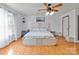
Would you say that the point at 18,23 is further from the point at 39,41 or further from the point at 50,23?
the point at 39,41

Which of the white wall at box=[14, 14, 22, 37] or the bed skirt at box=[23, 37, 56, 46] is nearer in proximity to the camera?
the white wall at box=[14, 14, 22, 37]

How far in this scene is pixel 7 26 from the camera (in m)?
4.66

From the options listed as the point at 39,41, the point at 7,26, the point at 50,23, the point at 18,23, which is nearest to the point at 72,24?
the point at 50,23

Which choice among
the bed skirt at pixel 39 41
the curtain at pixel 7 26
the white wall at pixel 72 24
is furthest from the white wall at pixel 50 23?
the white wall at pixel 72 24

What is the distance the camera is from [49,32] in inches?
171

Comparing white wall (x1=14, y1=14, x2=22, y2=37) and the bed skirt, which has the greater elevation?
white wall (x1=14, y1=14, x2=22, y2=37)

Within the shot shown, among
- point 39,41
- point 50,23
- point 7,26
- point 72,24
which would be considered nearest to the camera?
point 50,23

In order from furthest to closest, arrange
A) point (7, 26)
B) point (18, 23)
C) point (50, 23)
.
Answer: point (7, 26) → point (50, 23) → point (18, 23)

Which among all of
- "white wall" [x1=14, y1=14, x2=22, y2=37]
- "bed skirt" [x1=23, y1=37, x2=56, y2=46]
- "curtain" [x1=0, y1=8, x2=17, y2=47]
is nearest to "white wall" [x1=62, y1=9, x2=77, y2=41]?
"bed skirt" [x1=23, y1=37, x2=56, y2=46]

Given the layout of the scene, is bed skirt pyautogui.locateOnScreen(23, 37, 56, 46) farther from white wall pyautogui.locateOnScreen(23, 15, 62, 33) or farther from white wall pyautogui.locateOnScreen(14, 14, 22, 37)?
white wall pyautogui.locateOnScreen(14, 14, 22, 37)

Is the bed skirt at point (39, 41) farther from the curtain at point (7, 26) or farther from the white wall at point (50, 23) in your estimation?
the curtain at point (7, 26)

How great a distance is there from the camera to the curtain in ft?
13.4

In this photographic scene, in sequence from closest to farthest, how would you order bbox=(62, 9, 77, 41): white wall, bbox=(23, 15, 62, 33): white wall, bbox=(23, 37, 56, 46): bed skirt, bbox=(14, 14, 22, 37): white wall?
bbox=(14, 14, 22, 37): white wall → bbox=(23, 15, 62, 33): white wall → bbox=(23, 37, 56, 46): bed skirt → bbox=(62, 9, 77, 41): white wall
